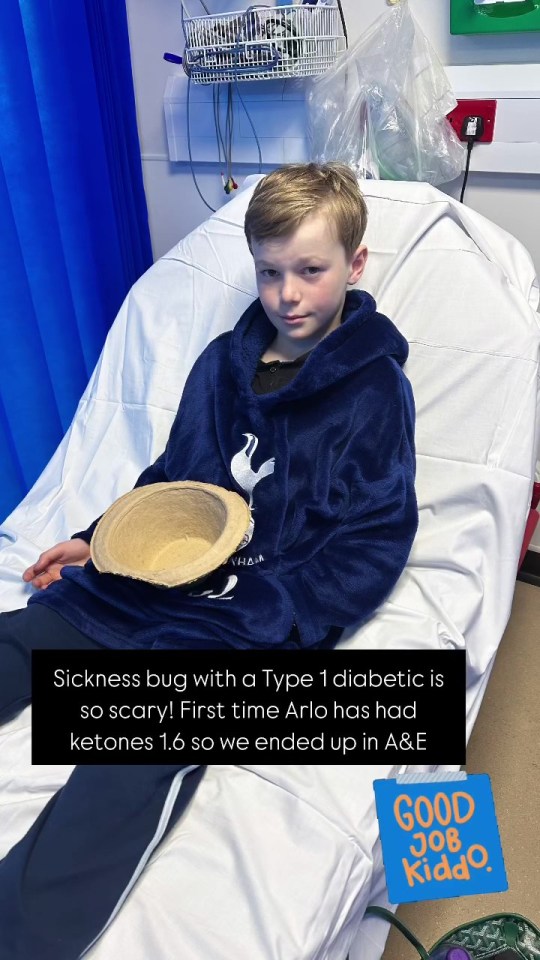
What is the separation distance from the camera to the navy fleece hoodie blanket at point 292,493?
975 millimetres

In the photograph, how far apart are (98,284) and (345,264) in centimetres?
92

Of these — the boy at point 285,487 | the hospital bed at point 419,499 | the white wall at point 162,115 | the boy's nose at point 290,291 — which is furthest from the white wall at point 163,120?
the boy's nose at point 290,291

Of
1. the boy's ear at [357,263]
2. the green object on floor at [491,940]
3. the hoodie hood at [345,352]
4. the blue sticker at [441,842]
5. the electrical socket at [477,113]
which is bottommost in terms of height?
the green object on floor at [491,940]

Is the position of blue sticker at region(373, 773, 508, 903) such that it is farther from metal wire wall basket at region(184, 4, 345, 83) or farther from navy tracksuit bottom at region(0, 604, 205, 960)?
metal wire wall basket at region(184, 4, 345, 83)

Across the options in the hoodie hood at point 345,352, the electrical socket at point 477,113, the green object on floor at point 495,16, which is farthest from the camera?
the electrical socket at point 477,113

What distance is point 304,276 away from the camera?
107 centimetres

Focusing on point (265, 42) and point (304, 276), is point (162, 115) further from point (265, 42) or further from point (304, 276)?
point (304, 276)

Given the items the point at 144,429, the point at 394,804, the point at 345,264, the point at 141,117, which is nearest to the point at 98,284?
the point at 141,117

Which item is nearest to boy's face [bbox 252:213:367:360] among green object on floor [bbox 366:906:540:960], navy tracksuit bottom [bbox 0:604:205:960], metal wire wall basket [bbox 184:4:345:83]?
metal wire wall basket [bbox 184:4:345:83]

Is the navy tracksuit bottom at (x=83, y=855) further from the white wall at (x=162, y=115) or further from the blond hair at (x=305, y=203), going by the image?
the white wall at (x=162, y=115)

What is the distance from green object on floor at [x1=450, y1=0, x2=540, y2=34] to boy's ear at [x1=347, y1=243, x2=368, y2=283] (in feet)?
1.73

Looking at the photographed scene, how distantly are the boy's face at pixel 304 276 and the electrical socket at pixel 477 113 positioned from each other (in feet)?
1.63

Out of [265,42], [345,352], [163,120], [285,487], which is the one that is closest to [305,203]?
[345,352]

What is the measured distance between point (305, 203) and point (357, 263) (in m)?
0.16
